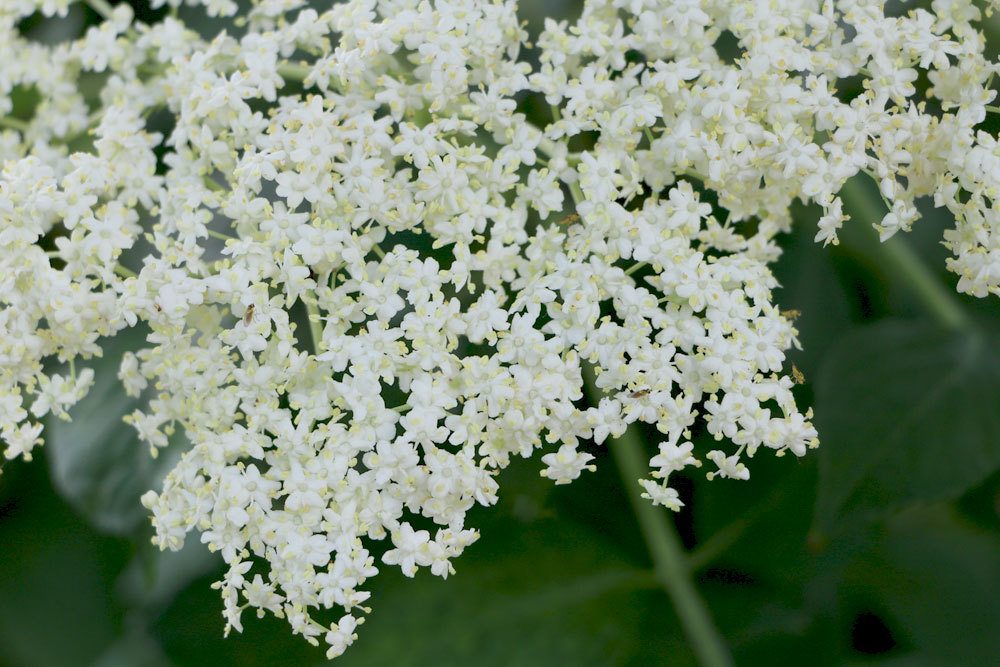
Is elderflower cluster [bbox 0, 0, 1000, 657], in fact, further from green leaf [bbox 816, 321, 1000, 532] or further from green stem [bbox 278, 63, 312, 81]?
green leaf [bbox 816, 321, 1000, 532]

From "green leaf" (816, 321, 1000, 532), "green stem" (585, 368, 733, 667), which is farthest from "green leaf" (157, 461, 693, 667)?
"green leaf" (816, 321, 1000, 532)

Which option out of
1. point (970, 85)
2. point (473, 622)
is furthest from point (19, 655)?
point (970, 85)

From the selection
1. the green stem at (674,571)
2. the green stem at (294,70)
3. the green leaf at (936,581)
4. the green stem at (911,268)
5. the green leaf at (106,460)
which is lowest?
the green leaf at (936,581)

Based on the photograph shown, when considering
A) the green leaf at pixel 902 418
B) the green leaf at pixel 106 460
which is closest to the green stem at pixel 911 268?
the green leaf at pixel 902 418

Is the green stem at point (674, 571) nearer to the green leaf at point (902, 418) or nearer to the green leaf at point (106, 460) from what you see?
the green leaf at point (902, 418)

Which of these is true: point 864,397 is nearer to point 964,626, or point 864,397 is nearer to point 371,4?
point 964,626

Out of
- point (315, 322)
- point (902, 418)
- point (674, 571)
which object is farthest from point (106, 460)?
point (902, 418)
